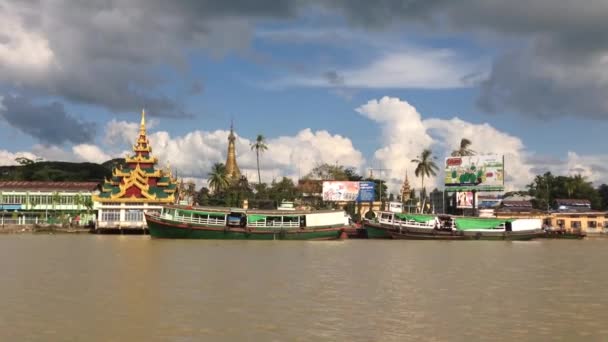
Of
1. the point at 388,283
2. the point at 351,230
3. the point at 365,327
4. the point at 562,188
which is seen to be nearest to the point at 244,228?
the point at 351,230

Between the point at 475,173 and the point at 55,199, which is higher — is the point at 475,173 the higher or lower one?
the higher one

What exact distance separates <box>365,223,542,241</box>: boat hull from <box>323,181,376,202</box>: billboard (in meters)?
21.4

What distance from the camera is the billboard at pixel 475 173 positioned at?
68.2m

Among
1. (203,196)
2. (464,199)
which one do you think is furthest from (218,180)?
(464,199)

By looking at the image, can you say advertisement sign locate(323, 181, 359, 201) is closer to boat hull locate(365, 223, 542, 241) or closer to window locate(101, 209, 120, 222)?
boat hull locate(365, 223, 542, 241)

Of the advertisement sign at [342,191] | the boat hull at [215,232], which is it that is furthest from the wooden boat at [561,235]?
the boat hull at [215,232]

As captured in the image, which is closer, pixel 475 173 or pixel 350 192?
pixel 475 173

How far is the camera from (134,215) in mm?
72438

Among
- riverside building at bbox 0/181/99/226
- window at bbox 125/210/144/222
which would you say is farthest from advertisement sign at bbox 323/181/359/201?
riverside building at bbox 0/181/99/226

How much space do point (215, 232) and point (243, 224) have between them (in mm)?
2599

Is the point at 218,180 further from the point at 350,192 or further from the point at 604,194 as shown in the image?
the point at 604,194

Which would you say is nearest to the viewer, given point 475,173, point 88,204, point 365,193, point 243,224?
point 243,224

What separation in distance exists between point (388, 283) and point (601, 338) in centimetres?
955

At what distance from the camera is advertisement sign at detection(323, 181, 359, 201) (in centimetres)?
8219
